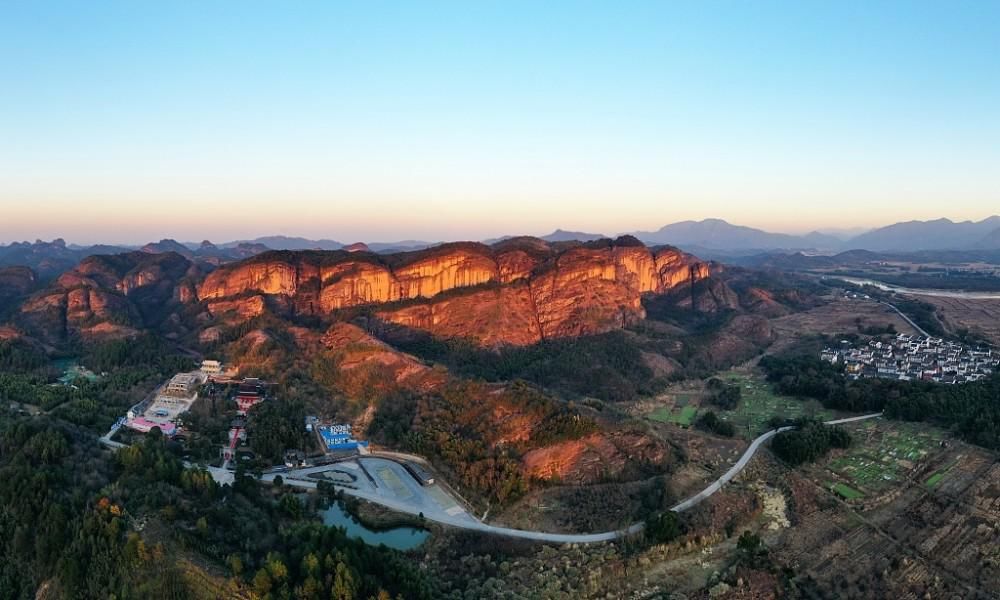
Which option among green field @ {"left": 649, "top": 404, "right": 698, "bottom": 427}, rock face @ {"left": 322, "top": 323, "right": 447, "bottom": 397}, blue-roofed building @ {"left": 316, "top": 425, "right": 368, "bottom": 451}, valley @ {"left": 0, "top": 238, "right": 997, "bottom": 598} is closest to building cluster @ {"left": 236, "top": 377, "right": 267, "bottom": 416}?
valley @ {"left": 0, "top": 238, "right": 997, "bottom": 598}

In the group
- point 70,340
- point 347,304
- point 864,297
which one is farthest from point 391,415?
point 864,297

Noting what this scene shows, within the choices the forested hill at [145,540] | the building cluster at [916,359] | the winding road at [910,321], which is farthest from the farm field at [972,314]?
the forested hill at [145,540]

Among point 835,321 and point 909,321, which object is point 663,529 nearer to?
point 835,321

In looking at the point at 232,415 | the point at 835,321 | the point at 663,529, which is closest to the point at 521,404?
the point at 663,529

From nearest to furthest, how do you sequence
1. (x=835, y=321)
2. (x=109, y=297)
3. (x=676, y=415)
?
(x=676, y=415) → (x=109, y=297) → (x=835, y=321)

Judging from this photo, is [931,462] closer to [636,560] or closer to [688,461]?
[688,461]

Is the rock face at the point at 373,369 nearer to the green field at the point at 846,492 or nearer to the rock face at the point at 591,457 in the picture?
the rock face at the point at 591,457
